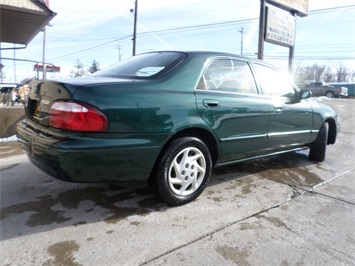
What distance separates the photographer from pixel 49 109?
2.45 m

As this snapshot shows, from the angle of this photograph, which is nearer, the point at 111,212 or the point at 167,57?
the point at 111,212

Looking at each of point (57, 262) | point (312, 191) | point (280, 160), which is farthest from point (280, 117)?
point (57, 262)

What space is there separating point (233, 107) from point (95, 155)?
1.58 meters

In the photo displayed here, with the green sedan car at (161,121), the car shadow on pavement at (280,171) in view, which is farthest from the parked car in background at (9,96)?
the car shadow on pavement at (280,171)

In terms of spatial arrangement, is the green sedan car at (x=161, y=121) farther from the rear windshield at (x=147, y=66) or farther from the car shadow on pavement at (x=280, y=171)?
the car shadow on pavement at (x=280, y=171)

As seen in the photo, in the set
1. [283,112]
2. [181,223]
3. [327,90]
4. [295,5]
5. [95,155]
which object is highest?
[295,5]

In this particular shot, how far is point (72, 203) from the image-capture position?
2.91 meters

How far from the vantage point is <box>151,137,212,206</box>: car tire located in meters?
2.72

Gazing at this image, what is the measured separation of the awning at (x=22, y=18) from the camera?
7523 mm

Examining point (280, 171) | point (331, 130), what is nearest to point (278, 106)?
point (280, 171)

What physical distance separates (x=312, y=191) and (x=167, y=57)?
2252 mm

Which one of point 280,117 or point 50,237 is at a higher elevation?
point 280,117

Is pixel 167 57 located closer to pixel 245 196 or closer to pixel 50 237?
pixel 245 196

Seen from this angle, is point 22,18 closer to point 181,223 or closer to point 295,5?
point 181,223
